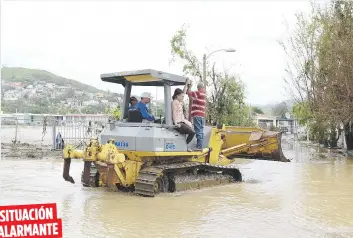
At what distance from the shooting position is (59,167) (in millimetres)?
16281

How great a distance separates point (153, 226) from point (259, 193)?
4.18 metres

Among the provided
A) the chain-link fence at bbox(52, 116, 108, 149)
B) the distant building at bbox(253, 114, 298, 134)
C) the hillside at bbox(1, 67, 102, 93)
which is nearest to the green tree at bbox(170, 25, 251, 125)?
the distant building at bbox(253, 114, 298, 134)

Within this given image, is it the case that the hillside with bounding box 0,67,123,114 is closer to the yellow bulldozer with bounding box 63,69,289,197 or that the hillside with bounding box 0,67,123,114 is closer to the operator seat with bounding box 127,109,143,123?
the yellow bulldozer with bounding box 63,69,289,197

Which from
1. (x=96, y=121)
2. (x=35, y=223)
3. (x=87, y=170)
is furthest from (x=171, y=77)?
(x=96, y=121)

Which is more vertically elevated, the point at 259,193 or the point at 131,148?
the point at 131,148

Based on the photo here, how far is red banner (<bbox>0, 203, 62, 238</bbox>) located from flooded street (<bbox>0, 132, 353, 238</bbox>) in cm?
49

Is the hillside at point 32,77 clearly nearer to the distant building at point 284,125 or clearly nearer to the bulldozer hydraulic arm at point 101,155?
the distant building at point 284,125

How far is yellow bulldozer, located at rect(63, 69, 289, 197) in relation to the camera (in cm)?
1030

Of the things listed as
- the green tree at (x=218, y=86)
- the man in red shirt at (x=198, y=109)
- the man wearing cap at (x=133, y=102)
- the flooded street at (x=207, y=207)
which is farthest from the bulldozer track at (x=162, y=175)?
the green tree at (x=218, y=86)

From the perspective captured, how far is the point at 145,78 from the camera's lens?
11172 millimetres

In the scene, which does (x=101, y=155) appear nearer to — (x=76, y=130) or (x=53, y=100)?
(x=76, y=130)

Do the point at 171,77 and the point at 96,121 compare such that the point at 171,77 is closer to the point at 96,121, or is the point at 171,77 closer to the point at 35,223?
the point at 35,223

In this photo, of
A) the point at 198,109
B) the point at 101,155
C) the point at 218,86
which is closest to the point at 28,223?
the point at 101,155

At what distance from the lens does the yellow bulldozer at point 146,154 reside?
10.3 m
